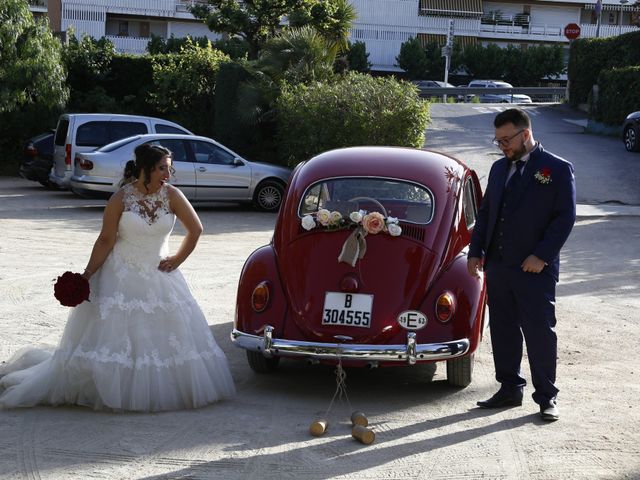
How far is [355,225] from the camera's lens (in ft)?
25.7

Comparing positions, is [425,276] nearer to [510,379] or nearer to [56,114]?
[510,379]

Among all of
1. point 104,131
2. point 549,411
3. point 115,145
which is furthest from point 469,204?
point 104,131

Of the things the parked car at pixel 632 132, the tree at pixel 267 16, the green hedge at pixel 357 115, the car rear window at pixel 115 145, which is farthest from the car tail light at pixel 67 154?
the parked car at pixel 632 132

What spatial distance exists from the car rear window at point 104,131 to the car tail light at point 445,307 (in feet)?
51.0

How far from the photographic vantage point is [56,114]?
28.9m

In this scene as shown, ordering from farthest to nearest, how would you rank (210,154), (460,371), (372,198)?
(210,154)
(372,198)
(460,371)

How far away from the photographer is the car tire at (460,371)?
24.9 feet

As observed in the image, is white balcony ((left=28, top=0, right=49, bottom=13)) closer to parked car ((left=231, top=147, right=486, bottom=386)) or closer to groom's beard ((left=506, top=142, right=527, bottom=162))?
parked car ((left=231, top=147, right=486, bottom=386))

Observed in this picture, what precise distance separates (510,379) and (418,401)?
2.26 feet

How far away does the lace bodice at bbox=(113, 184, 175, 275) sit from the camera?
7.08 metres

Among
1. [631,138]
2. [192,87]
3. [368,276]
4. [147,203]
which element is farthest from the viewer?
[192,87]

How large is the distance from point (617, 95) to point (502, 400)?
79.6ft

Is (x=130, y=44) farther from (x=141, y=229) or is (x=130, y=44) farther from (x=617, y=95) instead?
(x=141, y=229)

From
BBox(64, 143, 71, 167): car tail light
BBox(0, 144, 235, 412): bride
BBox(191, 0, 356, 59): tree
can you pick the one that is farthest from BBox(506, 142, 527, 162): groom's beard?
BBox(191, 0, 356, 59): tree
